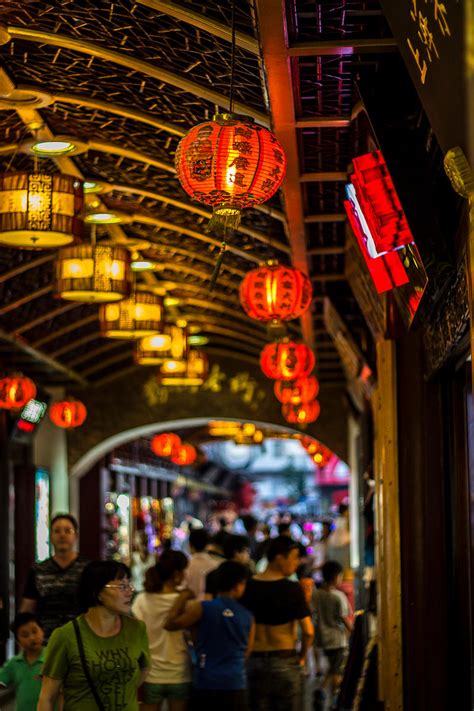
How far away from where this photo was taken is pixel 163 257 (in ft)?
36.6

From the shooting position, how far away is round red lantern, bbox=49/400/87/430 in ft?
51.1

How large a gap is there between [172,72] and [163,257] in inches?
202

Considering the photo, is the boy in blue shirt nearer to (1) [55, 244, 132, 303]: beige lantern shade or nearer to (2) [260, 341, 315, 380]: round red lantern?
(1) [55, 244, 132, 303]: beige lantern shade

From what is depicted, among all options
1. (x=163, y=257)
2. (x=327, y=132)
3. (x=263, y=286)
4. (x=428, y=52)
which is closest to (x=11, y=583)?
(x=163, y=257)

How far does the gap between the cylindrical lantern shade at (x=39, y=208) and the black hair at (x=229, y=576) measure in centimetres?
206

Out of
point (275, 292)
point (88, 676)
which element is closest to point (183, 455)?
point (275, 292)

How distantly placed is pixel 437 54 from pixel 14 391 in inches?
398

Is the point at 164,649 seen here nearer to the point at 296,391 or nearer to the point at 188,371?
the point at 296,391

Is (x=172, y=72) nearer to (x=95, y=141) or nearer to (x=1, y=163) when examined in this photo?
(x=95, y=141)

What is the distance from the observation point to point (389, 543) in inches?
290

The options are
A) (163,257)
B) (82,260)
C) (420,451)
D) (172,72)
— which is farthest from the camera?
(163,257)

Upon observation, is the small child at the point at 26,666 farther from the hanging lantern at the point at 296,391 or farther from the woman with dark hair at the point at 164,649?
the hanging lantern at the point at 296,391

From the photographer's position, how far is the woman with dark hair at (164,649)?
7.40m

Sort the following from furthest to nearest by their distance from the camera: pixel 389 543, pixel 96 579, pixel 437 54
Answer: pixel 389 543 < pixel 96 579 < pixel 437 54
